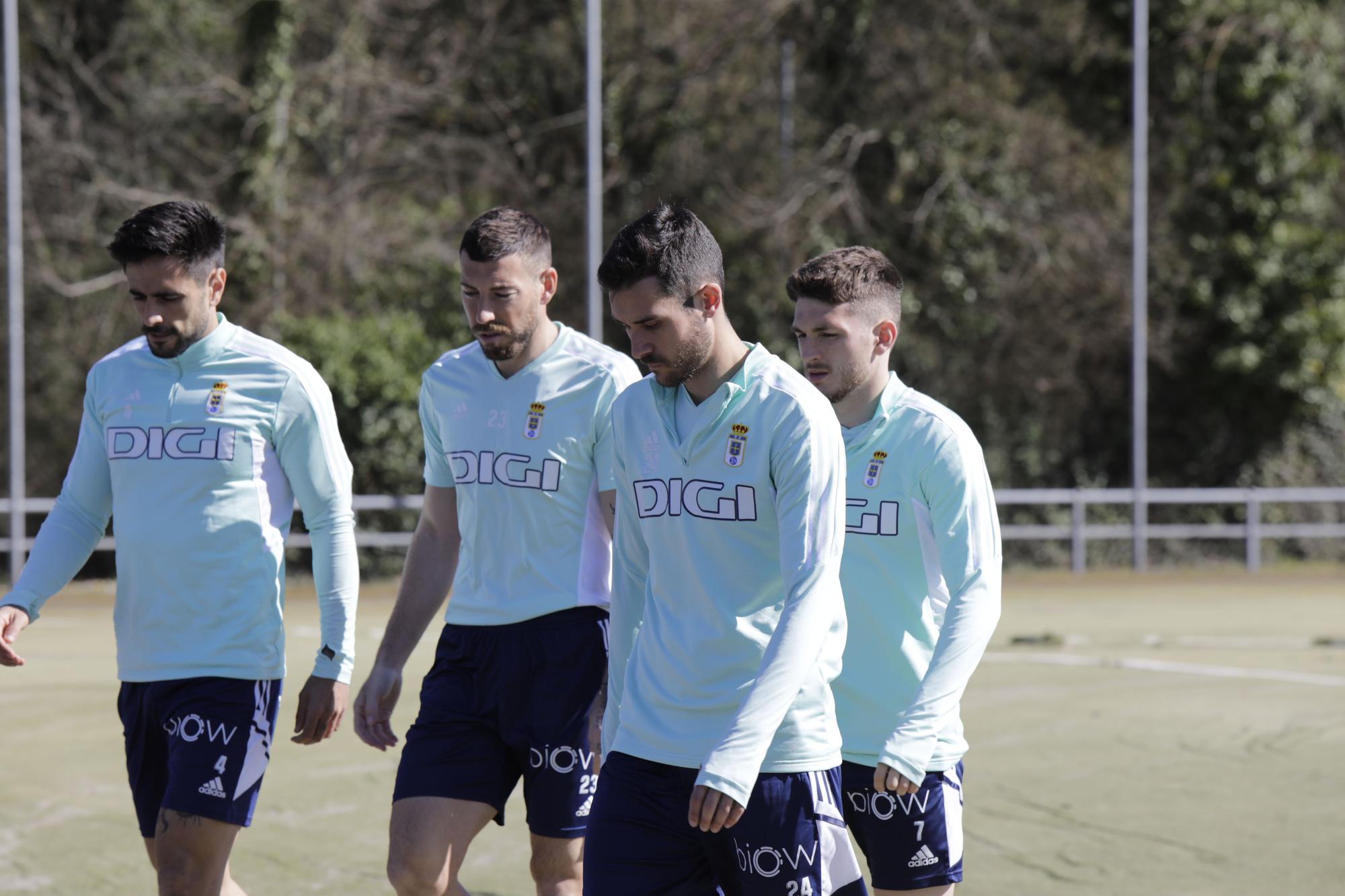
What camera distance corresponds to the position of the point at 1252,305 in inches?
1041

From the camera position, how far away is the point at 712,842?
3.84 metres

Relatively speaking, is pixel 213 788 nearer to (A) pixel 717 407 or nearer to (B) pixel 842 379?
(A) pixel 717 407

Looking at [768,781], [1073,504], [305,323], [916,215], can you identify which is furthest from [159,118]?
[768,781]

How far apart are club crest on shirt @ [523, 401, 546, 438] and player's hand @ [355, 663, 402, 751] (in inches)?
32.1

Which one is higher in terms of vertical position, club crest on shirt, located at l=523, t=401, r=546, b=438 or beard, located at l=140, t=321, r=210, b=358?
beard, located at l=140, t=321, r=210, b=358

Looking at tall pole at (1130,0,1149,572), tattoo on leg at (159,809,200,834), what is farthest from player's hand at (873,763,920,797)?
tall pole at (1130,0,1149,572)

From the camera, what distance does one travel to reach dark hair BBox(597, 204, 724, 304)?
3.69 metres

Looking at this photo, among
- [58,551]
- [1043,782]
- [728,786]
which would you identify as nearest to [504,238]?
[58,551]

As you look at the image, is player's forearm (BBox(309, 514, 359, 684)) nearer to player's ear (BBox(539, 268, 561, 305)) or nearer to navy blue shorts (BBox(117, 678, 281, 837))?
navy blue shorts (BBox(117, 678, 281, 837))

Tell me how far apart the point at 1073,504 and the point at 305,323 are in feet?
34.5

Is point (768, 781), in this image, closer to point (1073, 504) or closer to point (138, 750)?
point (138, 750)

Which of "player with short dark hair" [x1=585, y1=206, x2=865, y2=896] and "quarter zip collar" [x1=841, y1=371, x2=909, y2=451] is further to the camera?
"quarter zip collar" [x1=841, y1=371, x2=909, y2=451]

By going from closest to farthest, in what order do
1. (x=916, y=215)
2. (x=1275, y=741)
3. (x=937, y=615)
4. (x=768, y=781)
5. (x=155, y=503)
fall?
(x=768, y=781) < (x=937, y=615) < (x=155, y=503) < (x=1275, y=741) < (x=916, y=215)

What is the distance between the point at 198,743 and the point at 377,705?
23.6 inches
